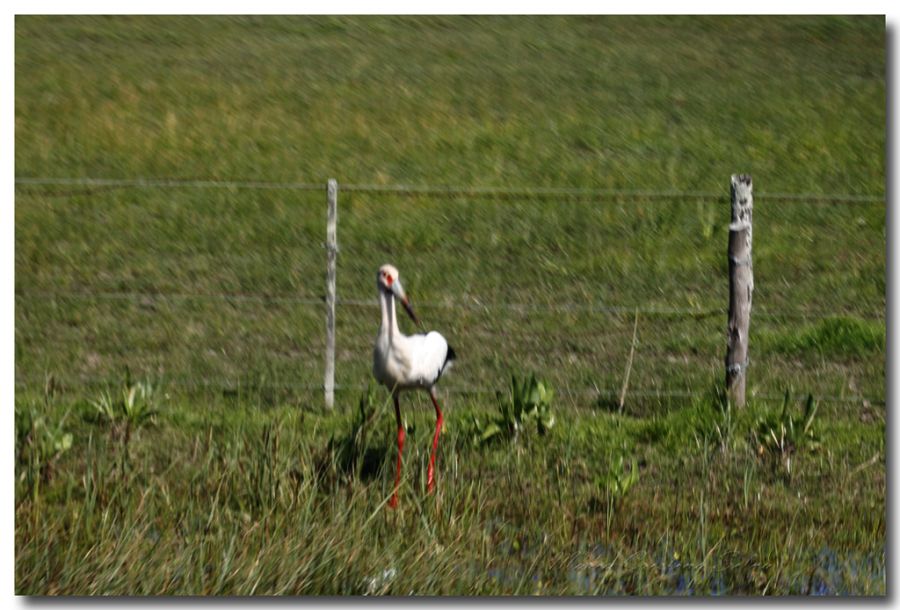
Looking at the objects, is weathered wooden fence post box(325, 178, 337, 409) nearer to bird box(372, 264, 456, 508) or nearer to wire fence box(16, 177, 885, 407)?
wire fence box(16, 177, 885, 407)

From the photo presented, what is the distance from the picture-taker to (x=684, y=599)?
532cm

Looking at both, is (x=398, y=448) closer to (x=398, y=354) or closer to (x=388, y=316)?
(x=398, y=354)

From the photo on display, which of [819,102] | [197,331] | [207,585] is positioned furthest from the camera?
[819,102]

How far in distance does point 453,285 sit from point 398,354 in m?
3.85

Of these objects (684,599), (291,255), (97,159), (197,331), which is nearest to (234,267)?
(291,255)

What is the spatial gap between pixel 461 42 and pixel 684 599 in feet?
21.6

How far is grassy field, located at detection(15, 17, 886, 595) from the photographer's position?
219 inches

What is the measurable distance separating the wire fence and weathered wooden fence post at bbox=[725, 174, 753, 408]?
228mm

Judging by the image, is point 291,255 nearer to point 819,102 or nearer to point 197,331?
point 197,331

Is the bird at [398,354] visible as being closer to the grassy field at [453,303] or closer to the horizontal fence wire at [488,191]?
the grassy field at [453,303]

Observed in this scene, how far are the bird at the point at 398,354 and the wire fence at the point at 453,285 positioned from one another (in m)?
1.74

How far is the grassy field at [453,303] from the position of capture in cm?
555

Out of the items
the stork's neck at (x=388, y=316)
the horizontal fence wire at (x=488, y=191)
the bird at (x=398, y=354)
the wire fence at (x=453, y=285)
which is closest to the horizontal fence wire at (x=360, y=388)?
the wire fence at (x=453, y=285)

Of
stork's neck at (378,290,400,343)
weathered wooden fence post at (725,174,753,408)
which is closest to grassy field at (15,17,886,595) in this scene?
weathered wooden fence post at (725,174,753,408)
